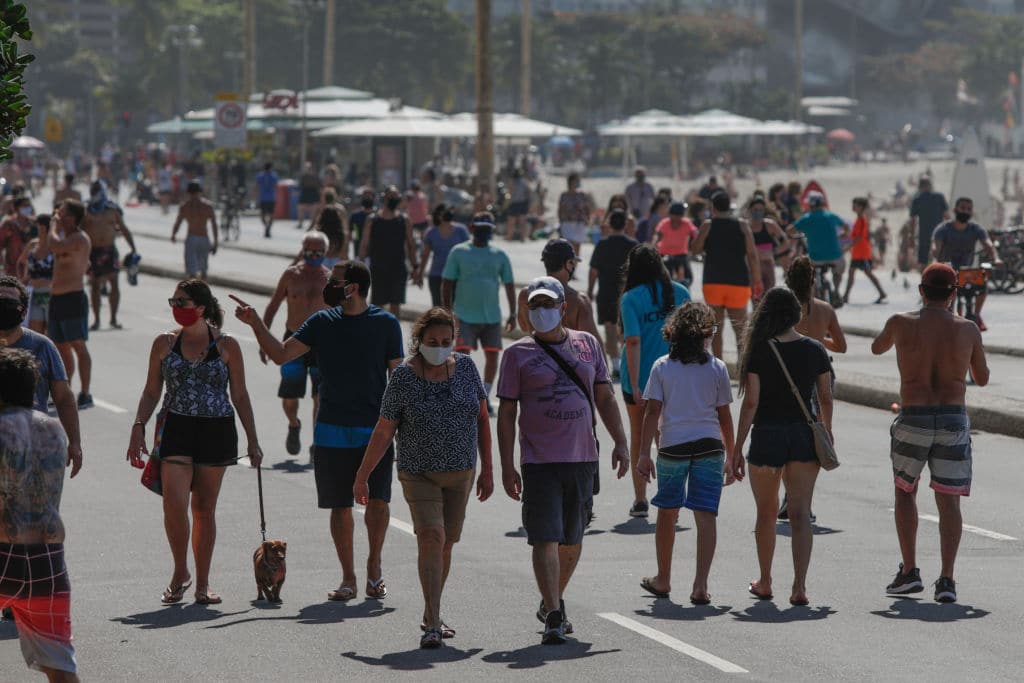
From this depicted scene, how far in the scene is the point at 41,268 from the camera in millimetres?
16984

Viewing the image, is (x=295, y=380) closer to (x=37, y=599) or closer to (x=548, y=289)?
(x=548, y=289)

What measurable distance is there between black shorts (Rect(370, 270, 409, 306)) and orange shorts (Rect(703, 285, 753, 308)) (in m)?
3.53

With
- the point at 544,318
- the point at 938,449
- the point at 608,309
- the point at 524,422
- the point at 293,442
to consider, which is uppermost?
the point at 544,318

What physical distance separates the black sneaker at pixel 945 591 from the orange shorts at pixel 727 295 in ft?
28.5

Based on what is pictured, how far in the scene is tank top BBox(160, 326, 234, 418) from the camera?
30.7 ft

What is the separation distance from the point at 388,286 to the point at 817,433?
36.2 ft

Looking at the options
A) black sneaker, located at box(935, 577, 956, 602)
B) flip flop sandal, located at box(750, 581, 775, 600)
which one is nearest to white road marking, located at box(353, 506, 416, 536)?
flip flop sandal, located at box(750, 581, 775, 600)

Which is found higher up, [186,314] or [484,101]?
[484,101]

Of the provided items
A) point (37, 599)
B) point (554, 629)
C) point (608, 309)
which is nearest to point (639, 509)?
point (554, 629)

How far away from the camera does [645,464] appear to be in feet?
31.3

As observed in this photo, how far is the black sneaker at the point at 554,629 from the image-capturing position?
28.1ft

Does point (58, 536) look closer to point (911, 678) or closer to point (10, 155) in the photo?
point (10, 155)

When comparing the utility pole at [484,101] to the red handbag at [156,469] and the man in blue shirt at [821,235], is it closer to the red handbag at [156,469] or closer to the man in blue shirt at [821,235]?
the man in blue shirt at [821,235]

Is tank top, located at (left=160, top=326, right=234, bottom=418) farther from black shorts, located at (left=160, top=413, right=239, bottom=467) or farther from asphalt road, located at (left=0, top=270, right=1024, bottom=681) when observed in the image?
asphalt road, located at (left=0, top=270, right=1024, bottom=681)
